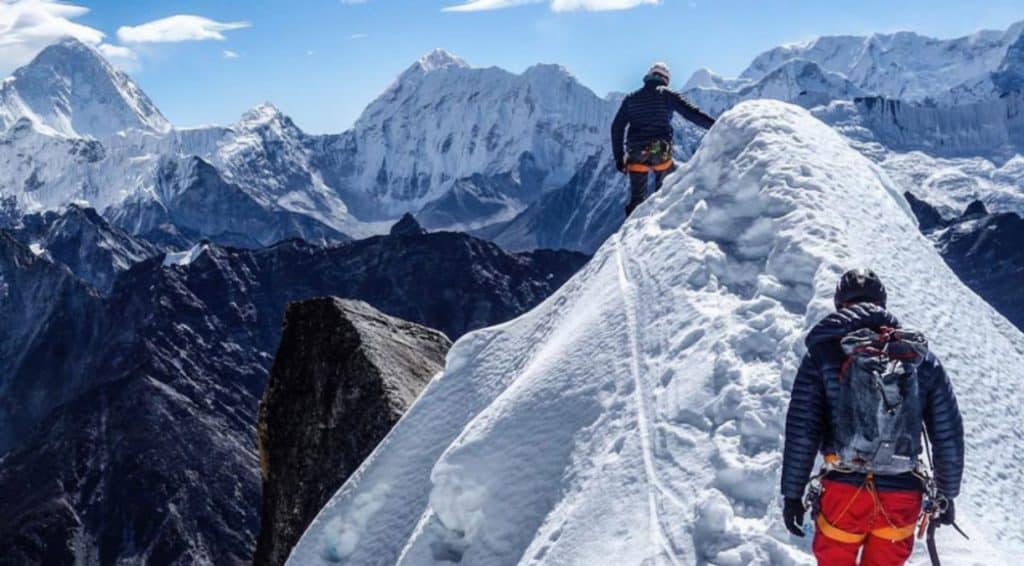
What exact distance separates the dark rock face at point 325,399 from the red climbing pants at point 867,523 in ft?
37.0

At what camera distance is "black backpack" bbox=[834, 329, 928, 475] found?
905 centimetres

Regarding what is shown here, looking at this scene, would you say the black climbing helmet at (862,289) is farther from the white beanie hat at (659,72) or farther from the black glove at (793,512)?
the white beanie hat at (659,72)

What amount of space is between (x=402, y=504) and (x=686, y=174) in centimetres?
835

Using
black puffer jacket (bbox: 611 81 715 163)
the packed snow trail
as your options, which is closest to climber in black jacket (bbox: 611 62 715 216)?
black puffer jacket (bbox: 611 81 715 163)

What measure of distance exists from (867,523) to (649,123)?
55.2 ft

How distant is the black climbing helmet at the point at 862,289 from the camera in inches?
390

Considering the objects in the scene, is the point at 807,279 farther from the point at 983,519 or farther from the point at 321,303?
the point at 321,303

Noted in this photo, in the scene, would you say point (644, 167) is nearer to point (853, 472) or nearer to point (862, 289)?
point (862, 289)

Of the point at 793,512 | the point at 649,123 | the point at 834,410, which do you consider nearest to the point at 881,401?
the point at 834,410

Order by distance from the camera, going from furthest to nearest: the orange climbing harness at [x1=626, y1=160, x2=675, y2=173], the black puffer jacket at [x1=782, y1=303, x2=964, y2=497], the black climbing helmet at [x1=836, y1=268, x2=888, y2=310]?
the orange climbing harness at [x1=626, y1=160, x2=675, y2=173] < the black climbing helmet at [x1=836, y1=268, x2=888, y2=310] < the black puffer jacket at [x1=782, y1=303, x2=964, y2=497]

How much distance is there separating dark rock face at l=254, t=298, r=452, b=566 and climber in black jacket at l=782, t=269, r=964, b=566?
11226 mm

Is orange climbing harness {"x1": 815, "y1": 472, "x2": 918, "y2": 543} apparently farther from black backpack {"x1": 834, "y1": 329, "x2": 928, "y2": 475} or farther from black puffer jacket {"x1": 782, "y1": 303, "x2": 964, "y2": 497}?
black backpack {"x1": 834, "y1": 329, "x2": 928, "y2": 475}

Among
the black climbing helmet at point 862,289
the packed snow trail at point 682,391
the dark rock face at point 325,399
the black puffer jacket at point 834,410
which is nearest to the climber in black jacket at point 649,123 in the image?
the packed snow trail at point 682,391

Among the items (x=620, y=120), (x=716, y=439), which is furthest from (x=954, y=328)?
(x=620, y=120)
